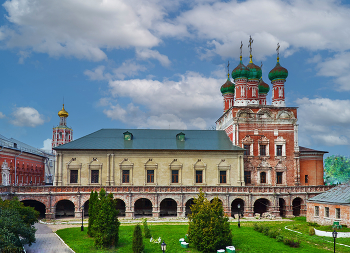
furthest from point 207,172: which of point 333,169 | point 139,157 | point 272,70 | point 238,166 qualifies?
point 333,169

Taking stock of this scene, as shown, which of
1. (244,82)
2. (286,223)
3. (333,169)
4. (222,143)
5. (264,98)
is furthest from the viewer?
(333,169)

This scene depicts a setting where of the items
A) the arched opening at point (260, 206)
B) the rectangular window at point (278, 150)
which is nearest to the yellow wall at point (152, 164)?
the arched opening at point (260, 206)

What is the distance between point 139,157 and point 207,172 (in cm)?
833

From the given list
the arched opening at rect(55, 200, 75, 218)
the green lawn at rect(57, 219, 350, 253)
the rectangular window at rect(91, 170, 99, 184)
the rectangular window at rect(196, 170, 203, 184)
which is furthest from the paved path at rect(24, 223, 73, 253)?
the rectangular window at rect(196, 170, 203, 184)

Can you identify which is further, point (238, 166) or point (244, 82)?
point (244, 82)

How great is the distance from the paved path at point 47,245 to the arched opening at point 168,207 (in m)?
14.2

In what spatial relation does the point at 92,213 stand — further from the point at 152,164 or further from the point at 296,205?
the point at 296,205

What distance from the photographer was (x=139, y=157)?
4147 cm

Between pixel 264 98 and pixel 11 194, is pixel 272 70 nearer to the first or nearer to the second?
pixel 264 98

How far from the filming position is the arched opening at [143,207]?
130 feet

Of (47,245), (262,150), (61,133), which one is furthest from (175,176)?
(61,133)

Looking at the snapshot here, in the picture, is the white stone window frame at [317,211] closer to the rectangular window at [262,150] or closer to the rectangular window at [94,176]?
the rectangular window at [262,150]

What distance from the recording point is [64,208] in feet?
128

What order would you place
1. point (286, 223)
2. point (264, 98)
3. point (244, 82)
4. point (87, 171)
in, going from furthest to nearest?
point (264, 98) → point (244, 82) → point (87, 171) → point (286, 223)
